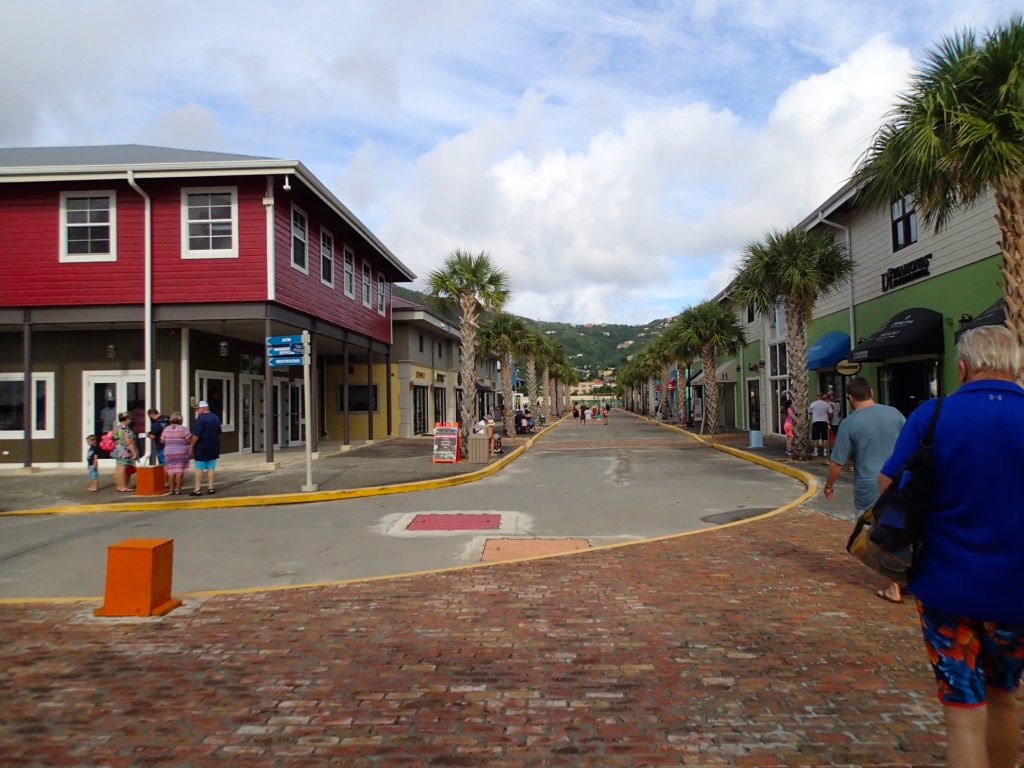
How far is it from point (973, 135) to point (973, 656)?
8.19m

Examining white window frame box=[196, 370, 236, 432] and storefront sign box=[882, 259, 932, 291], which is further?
white window frame box=[196, 370, 236, 432]

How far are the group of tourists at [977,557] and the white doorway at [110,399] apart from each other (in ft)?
62.5

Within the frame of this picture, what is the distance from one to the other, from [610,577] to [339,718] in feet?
11.6

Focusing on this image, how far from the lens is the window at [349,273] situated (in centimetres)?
2381

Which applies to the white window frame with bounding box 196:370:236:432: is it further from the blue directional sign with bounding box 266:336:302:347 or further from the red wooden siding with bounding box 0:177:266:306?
the blue directional sign with bounding box 266:336:302:347

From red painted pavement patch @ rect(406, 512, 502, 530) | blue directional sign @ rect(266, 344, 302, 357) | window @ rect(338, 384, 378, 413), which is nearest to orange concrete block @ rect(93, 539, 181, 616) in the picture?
red painted pavement patch @ rect(406, 512, 502, 530)

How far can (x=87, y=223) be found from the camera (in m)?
17.7

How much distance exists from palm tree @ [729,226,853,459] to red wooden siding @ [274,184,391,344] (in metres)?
11.9

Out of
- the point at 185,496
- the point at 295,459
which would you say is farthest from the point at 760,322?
the point at 185,496

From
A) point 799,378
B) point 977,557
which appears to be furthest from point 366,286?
point 977,557

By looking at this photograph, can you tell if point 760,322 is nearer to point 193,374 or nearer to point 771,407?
point 771,407

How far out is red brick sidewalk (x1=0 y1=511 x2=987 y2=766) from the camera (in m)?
3.62

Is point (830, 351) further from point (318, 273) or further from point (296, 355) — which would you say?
point (296, 355)

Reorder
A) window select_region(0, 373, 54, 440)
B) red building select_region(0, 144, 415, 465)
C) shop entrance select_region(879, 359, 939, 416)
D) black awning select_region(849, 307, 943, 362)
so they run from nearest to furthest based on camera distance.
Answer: black awning select_region(849, 307, 943, 362)
red building select_region(0, 144, 415, 465)
shop entrance select_region(879, 359, 939, 416)
window select_region(0, 373, 54, 440)
